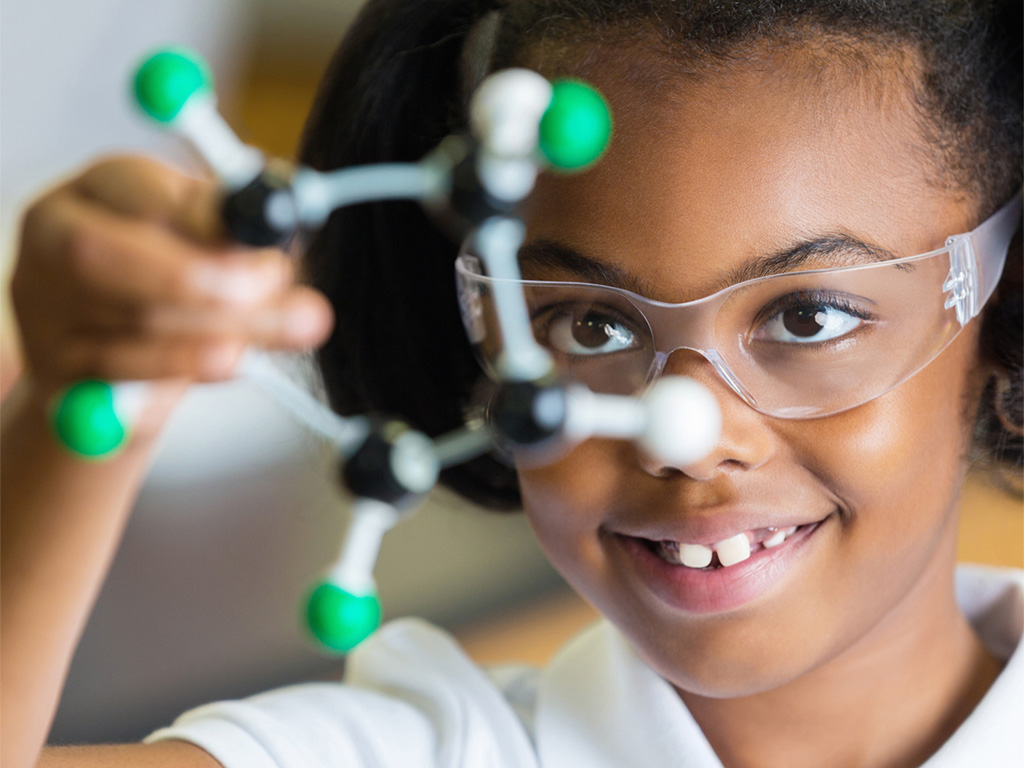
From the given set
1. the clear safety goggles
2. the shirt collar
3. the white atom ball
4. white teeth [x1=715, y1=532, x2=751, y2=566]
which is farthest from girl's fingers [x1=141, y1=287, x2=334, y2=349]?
the shirt collar

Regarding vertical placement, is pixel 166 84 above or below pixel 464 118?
above

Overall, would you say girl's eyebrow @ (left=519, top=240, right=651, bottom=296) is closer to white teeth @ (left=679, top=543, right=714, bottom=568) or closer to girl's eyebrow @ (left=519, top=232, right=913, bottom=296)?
girl's eyebrow @ (left=519, top=232, right=913, bottom=296)

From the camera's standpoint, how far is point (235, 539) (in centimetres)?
189

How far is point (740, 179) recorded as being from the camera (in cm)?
60

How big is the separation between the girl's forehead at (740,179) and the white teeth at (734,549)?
0.47 feet

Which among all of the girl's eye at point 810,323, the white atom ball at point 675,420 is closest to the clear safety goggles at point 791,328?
the girl's eye at point 810,323

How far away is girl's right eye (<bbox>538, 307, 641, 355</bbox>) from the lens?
0.63m

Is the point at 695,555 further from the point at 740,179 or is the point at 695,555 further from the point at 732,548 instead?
the point at 740,179

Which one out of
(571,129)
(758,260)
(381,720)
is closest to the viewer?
(571,129)

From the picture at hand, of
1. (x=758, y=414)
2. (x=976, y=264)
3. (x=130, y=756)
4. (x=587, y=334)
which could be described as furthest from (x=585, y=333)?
(x=130, y=756)

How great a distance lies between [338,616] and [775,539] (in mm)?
357

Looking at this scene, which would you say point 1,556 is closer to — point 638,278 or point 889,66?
point 638,278

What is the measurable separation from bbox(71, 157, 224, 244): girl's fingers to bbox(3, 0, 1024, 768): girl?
10 centimetres

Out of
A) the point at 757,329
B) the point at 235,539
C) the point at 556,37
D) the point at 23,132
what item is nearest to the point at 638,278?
the point at 757,329
